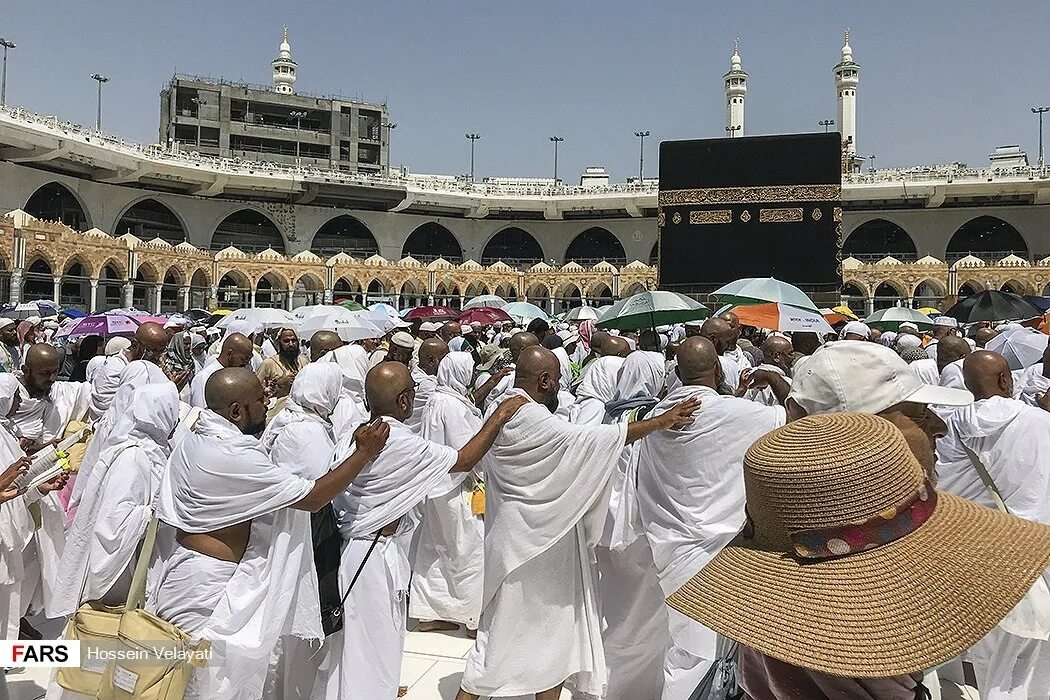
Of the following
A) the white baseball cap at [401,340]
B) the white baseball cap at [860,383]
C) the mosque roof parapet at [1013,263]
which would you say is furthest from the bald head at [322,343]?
the mosque roof parapet at [1013,263]

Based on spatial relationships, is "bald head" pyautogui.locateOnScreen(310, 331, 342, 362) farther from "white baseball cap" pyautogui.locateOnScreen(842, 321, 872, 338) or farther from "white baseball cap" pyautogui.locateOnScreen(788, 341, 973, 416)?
"white baseball cap" pyautogui.locateOnScreen(842, 321, 872, 338)

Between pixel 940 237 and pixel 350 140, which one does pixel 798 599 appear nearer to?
pixel 940 237

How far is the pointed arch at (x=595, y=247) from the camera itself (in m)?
38.4

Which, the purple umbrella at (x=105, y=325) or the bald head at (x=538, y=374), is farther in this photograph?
the purple umbrella at (x=105, y=325)

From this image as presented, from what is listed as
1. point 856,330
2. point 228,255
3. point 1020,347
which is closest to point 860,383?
point 1020,347

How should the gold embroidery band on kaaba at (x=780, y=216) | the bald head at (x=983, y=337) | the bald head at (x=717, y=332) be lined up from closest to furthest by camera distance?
the bald head at (x=717, y=332)
the bald head at (x=983, y=337)
the gold embroidery band on kaaba at (x=780, y=216)

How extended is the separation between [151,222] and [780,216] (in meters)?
25.2

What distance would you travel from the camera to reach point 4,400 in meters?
3.58

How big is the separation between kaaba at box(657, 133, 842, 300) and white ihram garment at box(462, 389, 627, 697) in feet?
61.8

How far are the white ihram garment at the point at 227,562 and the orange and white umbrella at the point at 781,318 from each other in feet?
17.4

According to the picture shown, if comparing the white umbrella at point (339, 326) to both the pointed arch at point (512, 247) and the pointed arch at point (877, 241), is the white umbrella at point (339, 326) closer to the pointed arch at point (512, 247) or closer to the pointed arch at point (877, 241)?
the pointed arch at point (512, 247)

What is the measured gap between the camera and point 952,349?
500 cm

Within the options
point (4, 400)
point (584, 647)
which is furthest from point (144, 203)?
point (584, 647)

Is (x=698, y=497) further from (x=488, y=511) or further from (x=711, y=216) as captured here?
(x=711, y=216)
